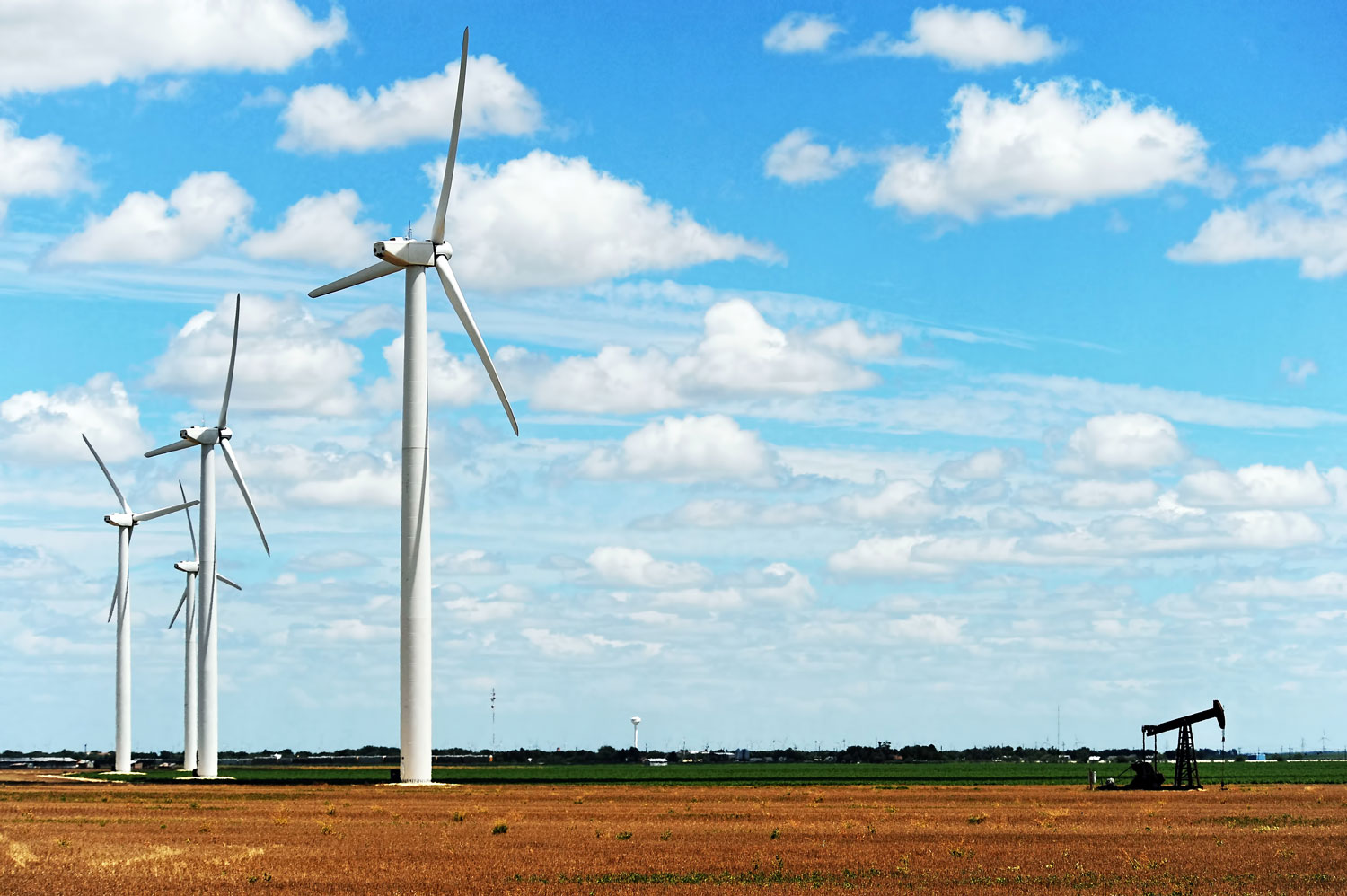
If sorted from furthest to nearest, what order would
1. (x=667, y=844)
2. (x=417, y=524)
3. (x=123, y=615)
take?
(x=123, y=615)
(x=417, y=524)
(x=667, y=844)

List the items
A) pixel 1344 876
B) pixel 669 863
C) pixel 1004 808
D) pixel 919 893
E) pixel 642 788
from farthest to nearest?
pixel 642 788 < pixel 1004 808 < pixel 669 863 < pixel 1344 876 < pixel 919 893

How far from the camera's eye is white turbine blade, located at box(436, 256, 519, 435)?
3593 inches

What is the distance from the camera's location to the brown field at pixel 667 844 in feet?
133

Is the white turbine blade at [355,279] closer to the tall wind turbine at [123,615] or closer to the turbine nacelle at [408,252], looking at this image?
the turbine nacelle at [408,252]

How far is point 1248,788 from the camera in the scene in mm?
102125

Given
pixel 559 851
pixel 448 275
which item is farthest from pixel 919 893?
pixel 448 275

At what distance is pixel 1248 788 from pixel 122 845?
75.0 m

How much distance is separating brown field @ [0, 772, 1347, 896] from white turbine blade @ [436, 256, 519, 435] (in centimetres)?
2227

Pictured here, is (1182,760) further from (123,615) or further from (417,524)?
(123,615)

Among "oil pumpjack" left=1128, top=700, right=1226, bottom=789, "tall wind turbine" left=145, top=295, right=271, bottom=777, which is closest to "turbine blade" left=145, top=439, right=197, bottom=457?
"tall wind turbine" left=145, top=295, right=271, bottom=777

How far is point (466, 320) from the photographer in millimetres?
95812

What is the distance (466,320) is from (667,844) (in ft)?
163

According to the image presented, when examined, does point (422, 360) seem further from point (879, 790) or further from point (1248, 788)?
point (1248, 788)

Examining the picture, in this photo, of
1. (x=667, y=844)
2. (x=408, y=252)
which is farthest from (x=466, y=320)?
(x=667, y=844)
